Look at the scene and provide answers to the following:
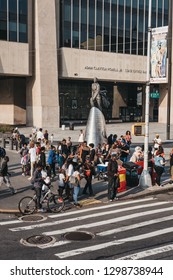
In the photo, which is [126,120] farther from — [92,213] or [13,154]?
[92,213]

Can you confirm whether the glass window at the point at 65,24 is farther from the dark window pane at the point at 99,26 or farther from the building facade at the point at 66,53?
the dark window pane at the point at 99,26

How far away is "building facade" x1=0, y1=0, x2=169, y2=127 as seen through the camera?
4541 centimetres

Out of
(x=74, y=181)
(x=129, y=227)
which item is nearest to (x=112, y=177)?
(x=74, y=181)

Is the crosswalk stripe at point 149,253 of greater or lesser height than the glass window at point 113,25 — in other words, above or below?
below

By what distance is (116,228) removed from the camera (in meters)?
11.7

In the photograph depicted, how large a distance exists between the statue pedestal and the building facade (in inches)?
837

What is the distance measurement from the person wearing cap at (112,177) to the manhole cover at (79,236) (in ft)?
13.8

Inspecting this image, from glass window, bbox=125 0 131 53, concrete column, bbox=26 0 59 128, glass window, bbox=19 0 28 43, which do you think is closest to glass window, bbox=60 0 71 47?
concrete column, bbox=26 0 59 128

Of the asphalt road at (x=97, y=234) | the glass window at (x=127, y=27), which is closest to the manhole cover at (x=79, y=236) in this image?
the asphalt road at (x=97, y=234)

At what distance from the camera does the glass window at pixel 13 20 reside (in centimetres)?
4445

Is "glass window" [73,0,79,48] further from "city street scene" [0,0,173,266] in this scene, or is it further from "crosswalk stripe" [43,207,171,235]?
"crosswalk stripe" [43,207,171,235]

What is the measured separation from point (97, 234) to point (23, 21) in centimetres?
3924

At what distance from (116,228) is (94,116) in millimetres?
14907
